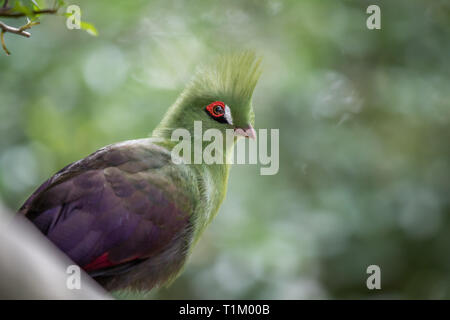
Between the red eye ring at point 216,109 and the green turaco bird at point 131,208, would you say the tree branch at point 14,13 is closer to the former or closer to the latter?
the green turaco bird at point 131,208

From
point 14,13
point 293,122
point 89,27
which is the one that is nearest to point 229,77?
point 89,27

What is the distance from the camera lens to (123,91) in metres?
3.76

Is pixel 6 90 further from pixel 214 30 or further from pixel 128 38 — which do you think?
pixel 214 30

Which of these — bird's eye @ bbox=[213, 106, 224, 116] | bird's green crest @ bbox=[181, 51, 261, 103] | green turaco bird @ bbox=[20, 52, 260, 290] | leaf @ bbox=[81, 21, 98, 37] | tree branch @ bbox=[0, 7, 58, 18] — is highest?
bird's green crest @ bbox=[181, 51, 261, 103]

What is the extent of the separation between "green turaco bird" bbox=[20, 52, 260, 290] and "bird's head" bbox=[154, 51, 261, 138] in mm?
12

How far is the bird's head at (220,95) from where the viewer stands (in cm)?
243

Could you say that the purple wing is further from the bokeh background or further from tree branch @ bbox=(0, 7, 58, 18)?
the bokeh background

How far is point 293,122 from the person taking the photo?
4375mm

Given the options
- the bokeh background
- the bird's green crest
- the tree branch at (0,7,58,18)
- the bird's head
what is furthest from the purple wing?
the bokeh background

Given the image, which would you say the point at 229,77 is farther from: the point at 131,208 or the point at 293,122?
the point at 293,122

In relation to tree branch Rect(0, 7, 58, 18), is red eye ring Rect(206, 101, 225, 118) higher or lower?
higher

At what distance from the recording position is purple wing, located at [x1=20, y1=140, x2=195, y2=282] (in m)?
1.92

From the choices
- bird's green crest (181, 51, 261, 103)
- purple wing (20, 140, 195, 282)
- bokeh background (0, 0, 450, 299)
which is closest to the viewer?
purple wing (20, 140, 195, 282)
